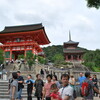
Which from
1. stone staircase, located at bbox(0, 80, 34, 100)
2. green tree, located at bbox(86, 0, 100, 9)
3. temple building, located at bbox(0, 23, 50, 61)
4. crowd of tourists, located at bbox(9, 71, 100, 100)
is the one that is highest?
temple building, located at bbox(0, 23, 50, 61)

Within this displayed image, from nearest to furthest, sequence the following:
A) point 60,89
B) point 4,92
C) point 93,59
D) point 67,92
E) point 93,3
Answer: point 67,92 → point 60,89 → point 93,3 → point 4,92 → point 93,59

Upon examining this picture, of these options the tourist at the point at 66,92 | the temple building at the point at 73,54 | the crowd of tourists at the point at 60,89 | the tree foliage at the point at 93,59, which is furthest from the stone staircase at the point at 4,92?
the temple building at the point at 73,54

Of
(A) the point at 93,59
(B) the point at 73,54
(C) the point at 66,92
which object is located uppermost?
(B) the point at 73,54

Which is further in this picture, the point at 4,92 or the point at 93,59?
the point at 93,59

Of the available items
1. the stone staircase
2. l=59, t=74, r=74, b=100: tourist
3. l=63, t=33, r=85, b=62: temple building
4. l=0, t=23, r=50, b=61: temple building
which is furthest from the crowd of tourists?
l=63, t=33, r=85, b=62: temple building

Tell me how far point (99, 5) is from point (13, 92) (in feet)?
14.9

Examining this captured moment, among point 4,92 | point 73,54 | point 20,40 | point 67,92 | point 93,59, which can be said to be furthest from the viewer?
point 73,54

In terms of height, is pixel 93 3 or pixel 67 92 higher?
pixel 93 3

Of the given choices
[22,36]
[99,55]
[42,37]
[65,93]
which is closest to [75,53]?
[99,55]

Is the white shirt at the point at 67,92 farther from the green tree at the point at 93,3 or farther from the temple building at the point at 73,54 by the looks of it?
the temple building at the point at 73,54

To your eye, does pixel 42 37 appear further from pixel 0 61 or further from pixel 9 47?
pixel 0 61

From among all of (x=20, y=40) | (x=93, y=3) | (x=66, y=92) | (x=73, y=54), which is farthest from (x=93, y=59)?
(x=66, y=92)

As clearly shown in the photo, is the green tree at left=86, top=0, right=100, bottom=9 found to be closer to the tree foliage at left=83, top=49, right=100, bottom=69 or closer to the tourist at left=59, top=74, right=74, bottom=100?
the tourist at left=59, top=74, right=74, bottom=100

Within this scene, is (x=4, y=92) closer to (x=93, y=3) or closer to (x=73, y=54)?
(x=93, y=3)
